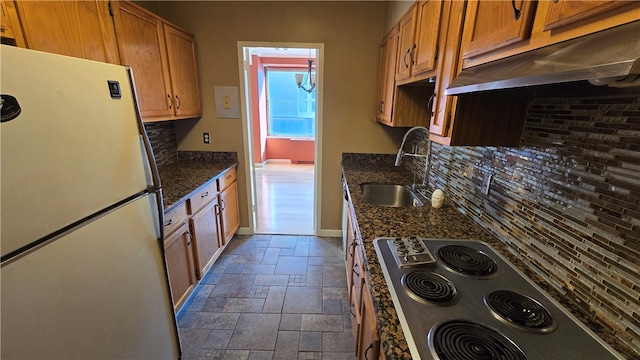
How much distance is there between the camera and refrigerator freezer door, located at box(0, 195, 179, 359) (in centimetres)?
77

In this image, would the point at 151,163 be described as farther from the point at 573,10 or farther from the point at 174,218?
the point at 573,10

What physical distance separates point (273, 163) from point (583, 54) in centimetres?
689

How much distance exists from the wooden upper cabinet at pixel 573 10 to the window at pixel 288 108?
6.83 m

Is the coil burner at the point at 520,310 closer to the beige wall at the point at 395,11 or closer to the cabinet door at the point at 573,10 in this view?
the cabinet door at the point at 573,10

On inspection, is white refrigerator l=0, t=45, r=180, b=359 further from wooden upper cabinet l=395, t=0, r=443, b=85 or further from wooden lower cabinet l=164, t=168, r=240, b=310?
wooden upper cabinet l=395, t=0, r=443, b=85

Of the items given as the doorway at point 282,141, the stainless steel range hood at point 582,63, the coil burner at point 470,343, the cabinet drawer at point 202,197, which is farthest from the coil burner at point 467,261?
the doorway at point 282,141

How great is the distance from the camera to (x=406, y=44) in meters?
1.80

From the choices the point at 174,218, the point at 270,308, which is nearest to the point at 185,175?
the point at 174,218

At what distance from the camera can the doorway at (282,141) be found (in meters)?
3.37

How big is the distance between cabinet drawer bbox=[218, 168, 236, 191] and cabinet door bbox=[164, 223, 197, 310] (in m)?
0.70

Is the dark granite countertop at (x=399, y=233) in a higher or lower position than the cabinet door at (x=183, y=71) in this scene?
lower

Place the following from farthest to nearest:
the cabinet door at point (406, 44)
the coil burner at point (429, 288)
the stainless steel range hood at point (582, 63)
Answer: the cabinet door at point (406, 44) → the coil burner at point (429, 288) → the stainless steel range hood at point (582, 63)

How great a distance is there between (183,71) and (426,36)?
7.00 ft

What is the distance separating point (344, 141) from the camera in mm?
2916
